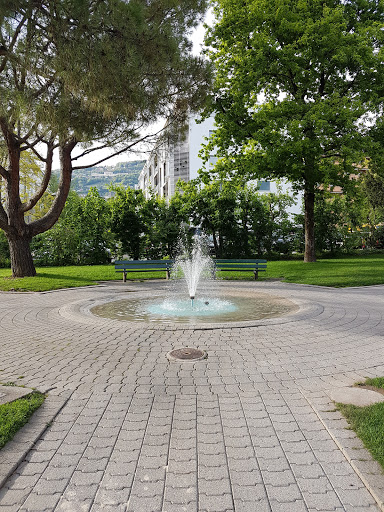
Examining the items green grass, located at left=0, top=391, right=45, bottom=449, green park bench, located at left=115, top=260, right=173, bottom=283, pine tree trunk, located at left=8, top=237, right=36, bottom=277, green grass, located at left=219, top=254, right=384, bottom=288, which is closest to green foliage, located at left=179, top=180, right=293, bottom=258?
green grass, located at left=219, top=254, right=384, bottom=288

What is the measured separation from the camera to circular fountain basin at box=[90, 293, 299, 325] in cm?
770

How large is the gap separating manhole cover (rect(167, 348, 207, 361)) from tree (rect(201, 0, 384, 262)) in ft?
44.3

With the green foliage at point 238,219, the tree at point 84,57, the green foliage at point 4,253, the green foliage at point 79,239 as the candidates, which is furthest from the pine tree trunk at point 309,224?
the green foliage at point 4,253

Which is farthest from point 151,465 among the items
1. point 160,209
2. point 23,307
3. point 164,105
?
point 160,209

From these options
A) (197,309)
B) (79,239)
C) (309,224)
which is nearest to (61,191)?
(79,239)

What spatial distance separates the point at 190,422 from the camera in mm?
3396

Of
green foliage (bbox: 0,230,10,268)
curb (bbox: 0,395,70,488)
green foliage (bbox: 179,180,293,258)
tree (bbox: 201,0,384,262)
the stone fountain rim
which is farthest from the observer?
green foliage (bbox: 179,180,293,258)

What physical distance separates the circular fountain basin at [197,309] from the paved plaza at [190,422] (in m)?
0.87

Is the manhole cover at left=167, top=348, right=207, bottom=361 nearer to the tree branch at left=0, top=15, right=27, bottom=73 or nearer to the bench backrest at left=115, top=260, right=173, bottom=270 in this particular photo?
the tree branch at left=0, top=15, right=27, bottom=73

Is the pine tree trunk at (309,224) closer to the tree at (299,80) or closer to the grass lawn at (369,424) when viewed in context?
the tree at (299,80)

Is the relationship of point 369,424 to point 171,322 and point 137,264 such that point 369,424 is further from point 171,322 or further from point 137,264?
point 137,264

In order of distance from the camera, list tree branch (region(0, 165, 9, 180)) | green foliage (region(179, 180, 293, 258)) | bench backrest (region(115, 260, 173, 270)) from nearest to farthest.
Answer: bench backrest (region(115, 260, 173, 270)), tree branch (region(0, 165, 9, 180)), green foliage (region(179, 180, 293, 258))

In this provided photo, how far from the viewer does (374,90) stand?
57.7ft

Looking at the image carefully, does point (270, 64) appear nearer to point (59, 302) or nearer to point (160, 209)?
point (160, 209)
